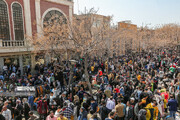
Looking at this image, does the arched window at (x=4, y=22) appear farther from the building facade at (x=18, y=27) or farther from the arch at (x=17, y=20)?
the arch at (x=17, y=20)

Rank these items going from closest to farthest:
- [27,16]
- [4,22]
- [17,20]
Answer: [4,22], [17,20], [27,16]

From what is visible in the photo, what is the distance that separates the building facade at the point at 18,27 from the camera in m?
17.2

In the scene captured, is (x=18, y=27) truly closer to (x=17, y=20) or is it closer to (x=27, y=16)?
(x=17, y=20)

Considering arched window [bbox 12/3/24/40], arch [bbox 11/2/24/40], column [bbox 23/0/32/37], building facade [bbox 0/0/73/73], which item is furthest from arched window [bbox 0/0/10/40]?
column [bbox 23/0/32/37]

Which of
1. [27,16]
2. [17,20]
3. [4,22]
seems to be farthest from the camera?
[27,16]

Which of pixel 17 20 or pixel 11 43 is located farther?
pixel 17 20

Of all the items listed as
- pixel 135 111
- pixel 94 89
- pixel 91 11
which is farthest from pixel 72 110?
pixel 91 11

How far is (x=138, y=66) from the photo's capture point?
58.2 feet

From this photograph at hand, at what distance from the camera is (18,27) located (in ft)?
62.3

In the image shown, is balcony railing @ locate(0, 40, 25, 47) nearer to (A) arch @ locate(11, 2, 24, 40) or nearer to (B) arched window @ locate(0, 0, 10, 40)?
(B) arched window @ locate(0, 0, 10, 40)

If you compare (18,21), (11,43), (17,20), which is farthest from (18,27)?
(11,43)

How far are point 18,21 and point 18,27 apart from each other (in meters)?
0.71

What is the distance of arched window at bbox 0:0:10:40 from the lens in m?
17.1

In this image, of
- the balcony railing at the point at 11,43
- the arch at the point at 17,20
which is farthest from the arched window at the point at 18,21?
the balcony railing at the point at 11,43
